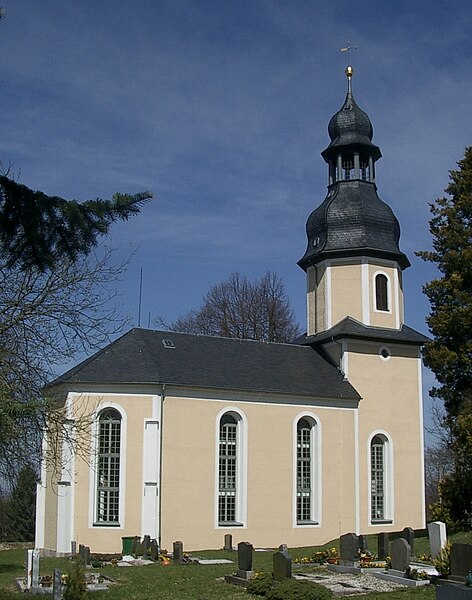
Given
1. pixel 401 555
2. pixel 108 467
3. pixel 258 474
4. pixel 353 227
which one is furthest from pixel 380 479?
pixel 401 555

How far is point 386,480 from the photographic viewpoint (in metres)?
30.5

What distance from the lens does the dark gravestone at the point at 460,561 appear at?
14242 mm

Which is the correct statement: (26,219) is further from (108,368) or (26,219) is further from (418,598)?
(108,368)

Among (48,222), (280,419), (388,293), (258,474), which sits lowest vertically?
(258,474)

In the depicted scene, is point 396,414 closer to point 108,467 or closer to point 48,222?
point 108,467

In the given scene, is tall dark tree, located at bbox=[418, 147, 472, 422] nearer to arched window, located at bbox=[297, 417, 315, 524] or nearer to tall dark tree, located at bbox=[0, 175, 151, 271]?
arched window, located at bbox=[297, 417, 315, 524]

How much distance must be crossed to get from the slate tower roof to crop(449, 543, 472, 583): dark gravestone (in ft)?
60.3

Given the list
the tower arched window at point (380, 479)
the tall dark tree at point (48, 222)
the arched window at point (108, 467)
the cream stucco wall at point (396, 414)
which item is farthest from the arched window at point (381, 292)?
the tall dark tree at point (48, 222)

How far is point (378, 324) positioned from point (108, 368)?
449 inches

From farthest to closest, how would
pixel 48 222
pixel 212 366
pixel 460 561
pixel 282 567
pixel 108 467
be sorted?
pixel 212 366 < pixel 108 467 < pixel 282 567 < pixel 460 561 < pixel 48 222

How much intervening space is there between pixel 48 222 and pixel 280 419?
2237cm

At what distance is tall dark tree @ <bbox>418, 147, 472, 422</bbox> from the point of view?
83.0 ft

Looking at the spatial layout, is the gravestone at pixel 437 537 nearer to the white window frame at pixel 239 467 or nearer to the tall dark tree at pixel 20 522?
the white window frame at pixel 239 467

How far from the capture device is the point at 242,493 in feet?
90.8
